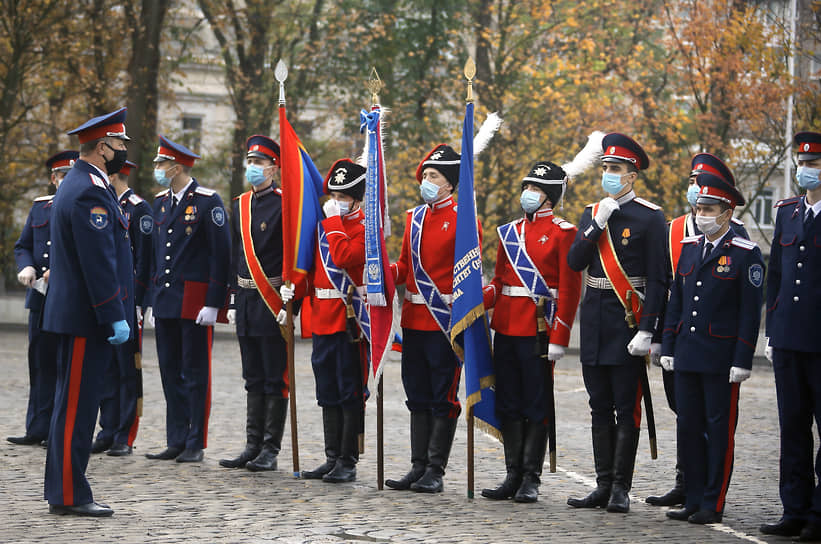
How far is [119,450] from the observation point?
376 inches

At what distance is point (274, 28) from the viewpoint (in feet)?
96.0

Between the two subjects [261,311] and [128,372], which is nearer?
[261,311]

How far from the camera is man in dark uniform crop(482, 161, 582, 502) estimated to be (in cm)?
803

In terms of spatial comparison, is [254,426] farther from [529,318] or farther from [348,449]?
[529,318]

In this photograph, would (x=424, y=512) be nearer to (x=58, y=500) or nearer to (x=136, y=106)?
(x=58, y=500)

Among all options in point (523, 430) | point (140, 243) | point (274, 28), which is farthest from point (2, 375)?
point (274, 28)

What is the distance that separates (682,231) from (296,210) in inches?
113

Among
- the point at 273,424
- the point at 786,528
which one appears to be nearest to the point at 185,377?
the point at 273,424

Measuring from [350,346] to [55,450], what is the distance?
2.29m

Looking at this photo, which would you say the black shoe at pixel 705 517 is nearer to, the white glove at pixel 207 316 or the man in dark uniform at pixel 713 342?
the man in dark uniform at pixel 713 342

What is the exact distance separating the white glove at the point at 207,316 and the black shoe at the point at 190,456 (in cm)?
101

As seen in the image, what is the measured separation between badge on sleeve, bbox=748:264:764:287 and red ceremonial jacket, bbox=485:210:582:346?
3.74ft

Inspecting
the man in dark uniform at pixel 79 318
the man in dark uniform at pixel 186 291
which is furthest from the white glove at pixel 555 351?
the man in dark uniform at pixel 186 291

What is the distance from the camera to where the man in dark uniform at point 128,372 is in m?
9.71
